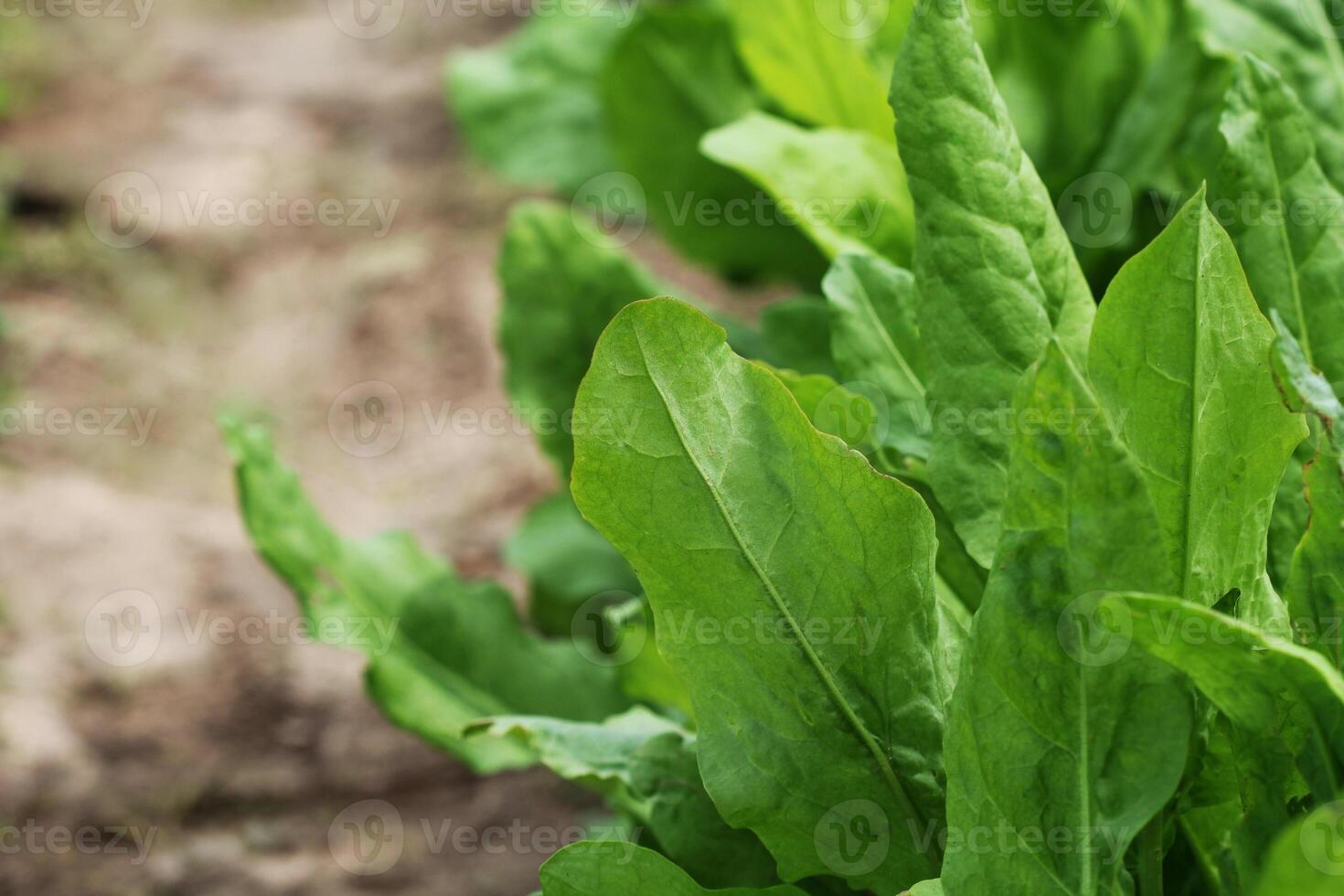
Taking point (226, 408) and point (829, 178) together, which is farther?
point (226, 408)

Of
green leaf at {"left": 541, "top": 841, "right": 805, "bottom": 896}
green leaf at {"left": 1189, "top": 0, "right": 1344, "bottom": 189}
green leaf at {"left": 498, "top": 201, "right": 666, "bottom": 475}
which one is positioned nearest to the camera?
green leaf at {"left": 541, "top": 841, "right": 805, "bottom": 896}

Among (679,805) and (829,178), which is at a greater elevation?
(829,178)

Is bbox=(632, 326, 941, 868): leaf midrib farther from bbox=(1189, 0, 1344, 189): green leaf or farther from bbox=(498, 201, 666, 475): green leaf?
bbox=(498, 201, 666, 475): green leaf

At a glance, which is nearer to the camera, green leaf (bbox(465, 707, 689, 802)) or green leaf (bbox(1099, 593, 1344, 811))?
green leaf (bbox(1099, 593, 1344, 811))

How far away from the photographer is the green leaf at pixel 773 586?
707mm

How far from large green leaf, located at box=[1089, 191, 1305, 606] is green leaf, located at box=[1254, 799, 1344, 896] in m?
0.21

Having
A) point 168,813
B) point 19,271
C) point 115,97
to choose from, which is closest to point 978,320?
point 168,813

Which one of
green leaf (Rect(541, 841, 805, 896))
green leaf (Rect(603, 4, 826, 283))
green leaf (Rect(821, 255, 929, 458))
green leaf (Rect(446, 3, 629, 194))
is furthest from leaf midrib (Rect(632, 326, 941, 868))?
green leaf (Rect(446, 3, 629, 194))

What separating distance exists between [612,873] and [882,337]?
436 mm

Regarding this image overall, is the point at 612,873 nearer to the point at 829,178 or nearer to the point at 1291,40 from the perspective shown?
the point at 829,178

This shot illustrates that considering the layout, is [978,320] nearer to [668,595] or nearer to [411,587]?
[668,595]

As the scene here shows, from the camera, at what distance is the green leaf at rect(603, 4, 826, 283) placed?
167 centimetres

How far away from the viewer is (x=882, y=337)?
0.95 meters

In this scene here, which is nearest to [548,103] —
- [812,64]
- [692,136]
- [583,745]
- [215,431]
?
[692,136]
